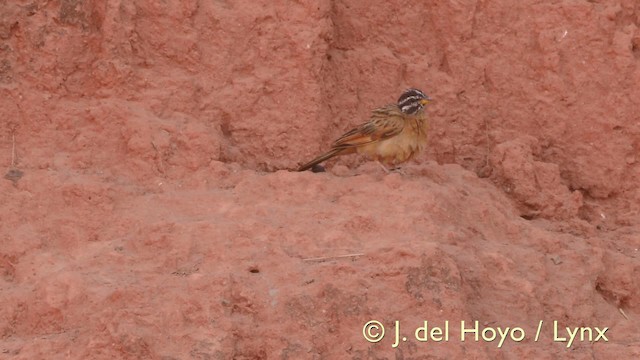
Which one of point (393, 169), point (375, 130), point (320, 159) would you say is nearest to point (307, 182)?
point (320, 159)

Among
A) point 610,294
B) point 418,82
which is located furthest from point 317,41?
point 610,294

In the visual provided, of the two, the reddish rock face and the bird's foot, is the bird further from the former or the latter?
the reddish rock face

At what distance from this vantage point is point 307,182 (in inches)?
279

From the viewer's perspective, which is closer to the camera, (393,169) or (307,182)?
(307,182)

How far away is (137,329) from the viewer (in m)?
5.92

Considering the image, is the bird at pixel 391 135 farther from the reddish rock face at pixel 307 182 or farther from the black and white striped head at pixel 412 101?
the reddish rock face at pixel 307 182

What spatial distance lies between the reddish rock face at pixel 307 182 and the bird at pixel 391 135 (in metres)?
0.16

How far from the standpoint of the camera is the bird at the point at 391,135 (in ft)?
25.5

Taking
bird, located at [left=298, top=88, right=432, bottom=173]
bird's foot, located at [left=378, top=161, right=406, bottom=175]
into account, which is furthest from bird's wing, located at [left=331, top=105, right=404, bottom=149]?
bird's foot, located at [left=378, top=161, right=406, bottom=175]

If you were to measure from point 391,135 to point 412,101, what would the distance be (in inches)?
10.5

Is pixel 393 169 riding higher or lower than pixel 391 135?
lower

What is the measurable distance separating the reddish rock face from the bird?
0.52 feet

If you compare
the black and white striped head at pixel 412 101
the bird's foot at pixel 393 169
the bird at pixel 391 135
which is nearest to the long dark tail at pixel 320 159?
the bird at pixel 391 135

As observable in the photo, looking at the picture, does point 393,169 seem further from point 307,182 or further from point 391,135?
point 307,182
